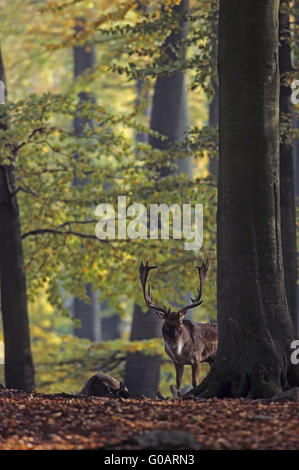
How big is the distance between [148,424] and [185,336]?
3.30 meters

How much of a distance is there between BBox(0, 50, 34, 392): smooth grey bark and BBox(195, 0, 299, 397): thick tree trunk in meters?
5.81

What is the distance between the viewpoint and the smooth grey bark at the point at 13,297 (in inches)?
594

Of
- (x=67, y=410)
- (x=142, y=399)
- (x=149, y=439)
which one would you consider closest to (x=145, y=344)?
(x=142, y=399)

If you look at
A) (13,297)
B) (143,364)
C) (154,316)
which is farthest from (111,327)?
(13,297)

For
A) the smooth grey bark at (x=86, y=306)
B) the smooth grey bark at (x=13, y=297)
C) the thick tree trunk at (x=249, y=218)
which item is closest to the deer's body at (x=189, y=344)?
the thick tree trunk at (x=249, y=218)

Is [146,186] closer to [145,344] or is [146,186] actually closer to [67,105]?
[67,105]

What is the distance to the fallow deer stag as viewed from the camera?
10.9 m

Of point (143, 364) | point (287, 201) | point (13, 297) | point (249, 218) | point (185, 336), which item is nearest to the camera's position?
point (249, 218)

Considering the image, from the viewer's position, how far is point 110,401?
921 cm

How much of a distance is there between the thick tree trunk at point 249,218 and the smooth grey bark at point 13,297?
5813mm

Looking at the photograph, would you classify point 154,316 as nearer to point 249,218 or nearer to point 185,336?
point 185,336

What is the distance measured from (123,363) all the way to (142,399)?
1191cm

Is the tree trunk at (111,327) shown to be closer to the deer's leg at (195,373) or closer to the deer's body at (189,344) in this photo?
the deer's body at (189,344)

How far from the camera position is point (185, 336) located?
11.1 metres
